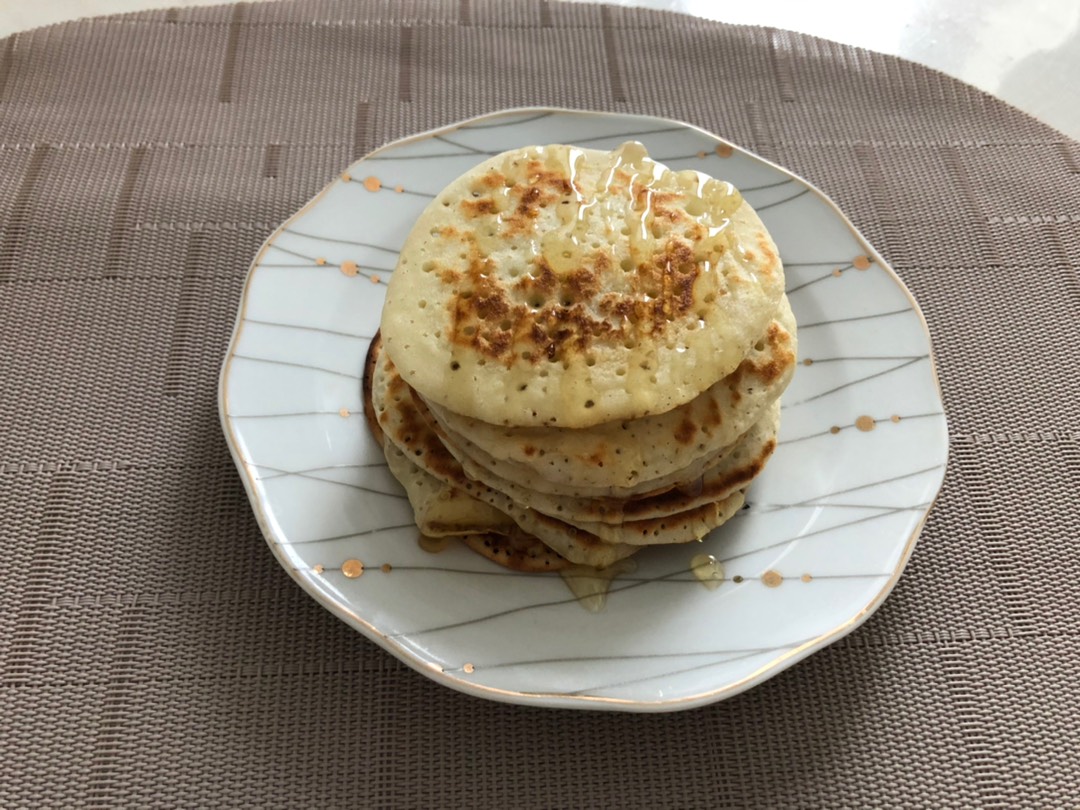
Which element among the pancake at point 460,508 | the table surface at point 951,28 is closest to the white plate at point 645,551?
the pancake at point 460,508

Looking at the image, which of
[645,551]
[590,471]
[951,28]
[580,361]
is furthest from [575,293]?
[951,28]

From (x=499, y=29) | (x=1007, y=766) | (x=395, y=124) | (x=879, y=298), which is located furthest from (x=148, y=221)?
(x=1007, y=766)

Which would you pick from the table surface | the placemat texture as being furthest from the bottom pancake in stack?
the table surface

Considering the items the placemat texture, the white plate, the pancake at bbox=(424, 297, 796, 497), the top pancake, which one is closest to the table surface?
the placemat texture

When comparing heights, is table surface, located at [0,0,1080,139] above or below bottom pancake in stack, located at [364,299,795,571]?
above

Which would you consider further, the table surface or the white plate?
the table surface

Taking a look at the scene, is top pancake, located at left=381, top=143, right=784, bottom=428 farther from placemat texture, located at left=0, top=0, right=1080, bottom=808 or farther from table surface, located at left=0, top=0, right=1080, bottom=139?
table surface, located at left=0, top=0, right=1080, bottom=139
